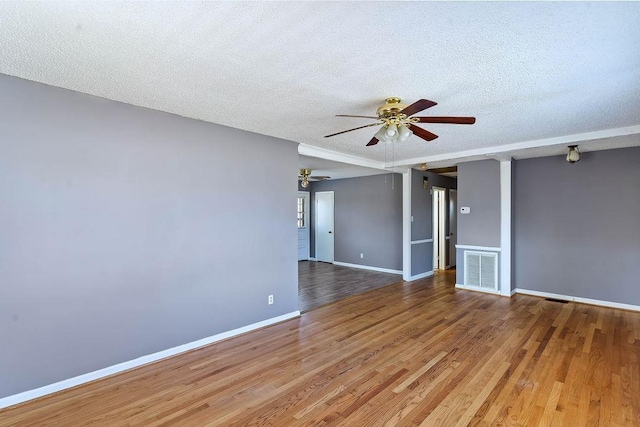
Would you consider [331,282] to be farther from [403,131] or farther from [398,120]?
[398,120]

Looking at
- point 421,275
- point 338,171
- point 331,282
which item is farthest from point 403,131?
point 421,275

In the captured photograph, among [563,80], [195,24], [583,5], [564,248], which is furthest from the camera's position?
[564,248]

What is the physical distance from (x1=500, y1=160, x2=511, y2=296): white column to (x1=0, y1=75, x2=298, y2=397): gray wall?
3.98m

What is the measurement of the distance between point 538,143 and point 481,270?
2374 millimetres

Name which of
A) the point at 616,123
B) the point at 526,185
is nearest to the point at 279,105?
the point at 616,123

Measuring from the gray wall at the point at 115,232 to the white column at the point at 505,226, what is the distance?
3.98 m

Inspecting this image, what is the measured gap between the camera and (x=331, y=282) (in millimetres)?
6266

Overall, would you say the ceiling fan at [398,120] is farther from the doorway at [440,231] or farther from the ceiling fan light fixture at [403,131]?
the doorway at [440,231]

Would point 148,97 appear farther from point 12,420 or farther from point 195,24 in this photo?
point 12,420

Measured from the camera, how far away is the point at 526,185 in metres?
5.33

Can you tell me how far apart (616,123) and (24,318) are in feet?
19.1

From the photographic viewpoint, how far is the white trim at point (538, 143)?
3605 millimetres

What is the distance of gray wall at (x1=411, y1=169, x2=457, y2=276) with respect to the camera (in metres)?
6.53

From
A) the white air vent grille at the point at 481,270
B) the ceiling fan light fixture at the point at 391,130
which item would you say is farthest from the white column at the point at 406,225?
the ceiling fan light fixture at the point at 391,130
